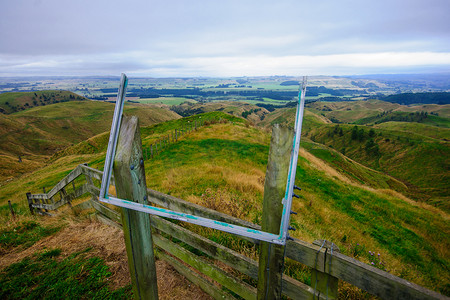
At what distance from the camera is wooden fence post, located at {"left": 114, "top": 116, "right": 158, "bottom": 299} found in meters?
2.05

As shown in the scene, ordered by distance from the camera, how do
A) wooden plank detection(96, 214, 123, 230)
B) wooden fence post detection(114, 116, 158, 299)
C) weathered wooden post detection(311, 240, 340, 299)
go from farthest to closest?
wooden plank detection(96, 214, 123, 230) → weathered wooden post detection(311, 240, 340, 299) → wooden fence post detection(114, 116, 158, 299)

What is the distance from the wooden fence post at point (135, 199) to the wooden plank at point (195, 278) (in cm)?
129

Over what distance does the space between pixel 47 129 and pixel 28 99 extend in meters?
94.9

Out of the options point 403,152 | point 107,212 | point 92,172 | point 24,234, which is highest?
point 92,172

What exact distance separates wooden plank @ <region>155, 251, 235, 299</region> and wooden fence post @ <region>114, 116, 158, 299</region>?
4.23 ft

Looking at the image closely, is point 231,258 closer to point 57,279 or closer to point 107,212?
point 57,279

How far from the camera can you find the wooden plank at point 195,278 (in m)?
3.52

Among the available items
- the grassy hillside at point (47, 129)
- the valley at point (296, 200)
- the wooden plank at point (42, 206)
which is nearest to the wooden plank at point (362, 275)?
the valley at point (296, 200)

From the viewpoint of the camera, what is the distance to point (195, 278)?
3848 mm

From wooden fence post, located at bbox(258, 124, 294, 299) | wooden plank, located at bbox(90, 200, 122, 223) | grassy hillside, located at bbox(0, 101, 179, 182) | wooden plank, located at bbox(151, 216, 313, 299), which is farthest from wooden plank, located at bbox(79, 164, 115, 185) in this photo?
grassy hillside, located at bbox(0, 101, 179, 182)

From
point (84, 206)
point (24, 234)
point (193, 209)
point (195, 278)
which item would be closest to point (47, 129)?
point (24, 234)

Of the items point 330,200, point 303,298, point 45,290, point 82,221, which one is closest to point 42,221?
point 82,221

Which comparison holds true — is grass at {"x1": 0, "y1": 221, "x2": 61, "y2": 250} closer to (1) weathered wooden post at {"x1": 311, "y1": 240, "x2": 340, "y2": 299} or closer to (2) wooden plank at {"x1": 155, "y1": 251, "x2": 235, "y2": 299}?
(2) wooden plank at {"x1": 155, "y1": 251, "x2": 235, "y2": 299}

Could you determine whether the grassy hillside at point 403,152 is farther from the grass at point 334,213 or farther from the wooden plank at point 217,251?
the wooden plank at point 217,251
